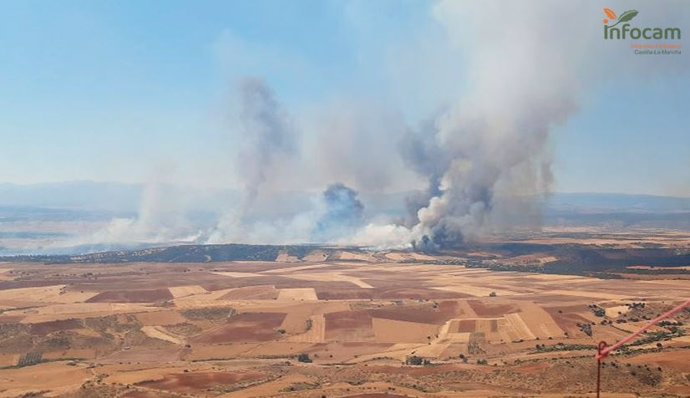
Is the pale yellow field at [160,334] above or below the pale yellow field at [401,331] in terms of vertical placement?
below

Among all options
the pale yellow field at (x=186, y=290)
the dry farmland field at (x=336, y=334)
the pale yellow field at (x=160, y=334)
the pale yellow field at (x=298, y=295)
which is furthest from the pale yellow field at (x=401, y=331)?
the pale yellow field at (x=186, y=290)

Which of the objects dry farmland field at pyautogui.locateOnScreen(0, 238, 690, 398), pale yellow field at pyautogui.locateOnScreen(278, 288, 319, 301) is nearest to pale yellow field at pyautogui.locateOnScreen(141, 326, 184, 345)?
dry farmland field at pyautogui.locateOnScreen(0, 238, 690, 398)

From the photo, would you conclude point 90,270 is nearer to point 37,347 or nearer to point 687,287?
point 37,347

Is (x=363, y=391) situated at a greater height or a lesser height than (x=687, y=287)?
lesser

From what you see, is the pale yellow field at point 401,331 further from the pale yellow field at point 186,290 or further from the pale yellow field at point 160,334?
the pale yellow field at point 186,290

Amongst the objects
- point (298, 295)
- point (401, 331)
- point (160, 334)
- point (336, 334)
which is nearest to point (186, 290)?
point (298, 295)

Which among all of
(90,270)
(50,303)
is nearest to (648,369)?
(50,303)

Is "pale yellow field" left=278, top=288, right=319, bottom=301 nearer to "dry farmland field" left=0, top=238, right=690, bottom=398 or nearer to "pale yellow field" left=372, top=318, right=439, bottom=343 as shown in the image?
"dry farmland field" left=0, top=238, right=690, bottom=398

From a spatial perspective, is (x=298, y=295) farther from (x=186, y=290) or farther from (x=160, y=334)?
(x=160, y=334)
